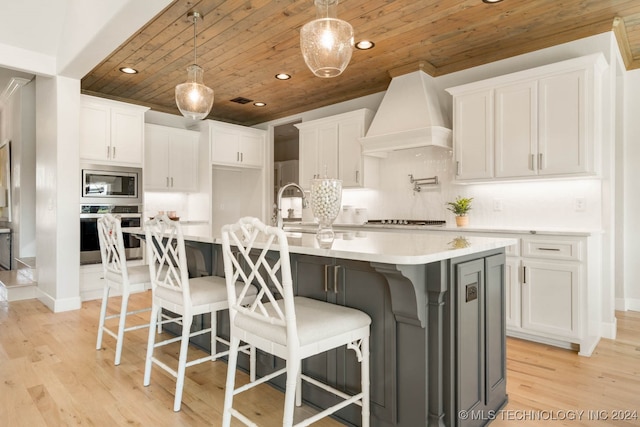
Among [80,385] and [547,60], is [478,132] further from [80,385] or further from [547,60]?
[80,385]

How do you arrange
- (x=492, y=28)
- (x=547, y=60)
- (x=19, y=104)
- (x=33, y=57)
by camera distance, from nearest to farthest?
(x=492, y=28) → (x=547, y=60) → (x=33, y=57) → (x=19, y=104)

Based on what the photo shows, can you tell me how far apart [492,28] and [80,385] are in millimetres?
4001

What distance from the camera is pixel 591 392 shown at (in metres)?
2.26

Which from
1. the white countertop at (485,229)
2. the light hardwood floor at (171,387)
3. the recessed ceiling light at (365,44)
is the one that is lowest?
the light hardwood floor at (171,387)

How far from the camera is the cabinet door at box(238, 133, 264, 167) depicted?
602 centimetres

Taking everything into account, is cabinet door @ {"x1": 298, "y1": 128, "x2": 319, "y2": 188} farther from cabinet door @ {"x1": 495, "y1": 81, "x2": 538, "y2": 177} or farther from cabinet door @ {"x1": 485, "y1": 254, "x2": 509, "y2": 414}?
cabinet door @ {"x1": 485, "y1": 254, "x2": 509, "y2": 414}

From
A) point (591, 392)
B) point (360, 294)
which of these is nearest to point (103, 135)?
point (360, 294)

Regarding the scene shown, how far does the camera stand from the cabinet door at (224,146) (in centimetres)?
566

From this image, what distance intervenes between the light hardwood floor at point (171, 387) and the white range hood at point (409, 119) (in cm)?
204

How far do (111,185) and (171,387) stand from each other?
3.12m

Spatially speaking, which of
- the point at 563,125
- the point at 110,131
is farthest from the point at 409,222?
the point at 110,131

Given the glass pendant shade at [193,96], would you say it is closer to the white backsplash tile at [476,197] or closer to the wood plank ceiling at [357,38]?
the wood plank ceiling at [357,38]

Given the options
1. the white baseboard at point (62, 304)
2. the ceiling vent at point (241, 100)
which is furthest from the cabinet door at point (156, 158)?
the white baseboard at point (62, 304)

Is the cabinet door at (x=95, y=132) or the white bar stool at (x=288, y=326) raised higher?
the cabinet door at (x=95, y=132)
